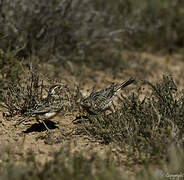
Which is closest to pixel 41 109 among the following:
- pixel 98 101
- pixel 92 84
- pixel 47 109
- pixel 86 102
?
pixel 47 109

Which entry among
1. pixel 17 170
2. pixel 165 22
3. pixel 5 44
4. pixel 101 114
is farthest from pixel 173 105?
pixel 165 22

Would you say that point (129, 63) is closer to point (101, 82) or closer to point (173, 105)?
point (101, 82)

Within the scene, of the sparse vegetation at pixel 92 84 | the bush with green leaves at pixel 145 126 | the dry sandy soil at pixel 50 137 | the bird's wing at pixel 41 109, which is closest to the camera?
the sparse vegetation at pixel 92 84

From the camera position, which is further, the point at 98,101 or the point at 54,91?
the point at 98,101

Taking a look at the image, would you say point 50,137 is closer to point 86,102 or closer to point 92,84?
point 86,102

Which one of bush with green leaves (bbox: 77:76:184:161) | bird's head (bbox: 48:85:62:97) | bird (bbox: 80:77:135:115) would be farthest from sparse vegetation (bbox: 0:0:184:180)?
bird's head (bbox: 48:85:62:97)

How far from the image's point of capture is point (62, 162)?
3.68 m

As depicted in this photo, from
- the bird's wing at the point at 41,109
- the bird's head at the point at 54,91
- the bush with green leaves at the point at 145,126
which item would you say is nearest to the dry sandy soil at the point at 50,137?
the bush with green leaves at the point at 145,126

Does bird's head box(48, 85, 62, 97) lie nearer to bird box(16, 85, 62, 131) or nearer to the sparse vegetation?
bird box(16, 85, 62, 131)

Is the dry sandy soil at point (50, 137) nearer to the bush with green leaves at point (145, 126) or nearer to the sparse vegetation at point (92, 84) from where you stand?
the sparse vegetation at point (92, 84)

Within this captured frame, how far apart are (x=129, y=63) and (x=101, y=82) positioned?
1.51 meters

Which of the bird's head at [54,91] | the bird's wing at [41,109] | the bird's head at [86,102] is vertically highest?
the bird's head at [54,91]

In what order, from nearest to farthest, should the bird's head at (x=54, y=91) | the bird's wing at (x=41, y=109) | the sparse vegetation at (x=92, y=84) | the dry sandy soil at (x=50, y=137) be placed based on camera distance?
the sparse vegetation at (x=92, y=84) → the dry sandy soil at (x=50, y=137) → the bird's wing at (x=41, y=109) → the bird's head at (x=54, y=91)

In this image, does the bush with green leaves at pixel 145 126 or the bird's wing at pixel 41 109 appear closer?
the bush with green leaves at pixel 145 126
